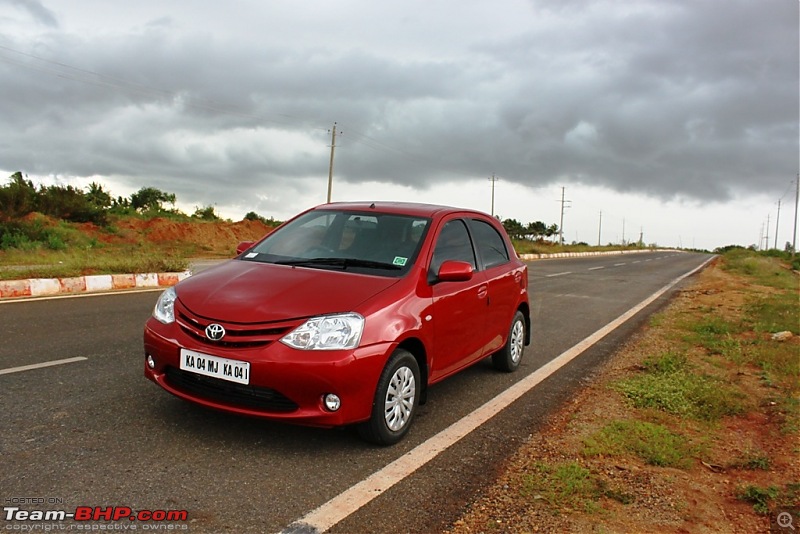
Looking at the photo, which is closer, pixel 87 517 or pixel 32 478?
pixel 87 517

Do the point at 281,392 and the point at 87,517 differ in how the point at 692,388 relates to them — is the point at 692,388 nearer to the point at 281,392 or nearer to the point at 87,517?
the point at 281,392

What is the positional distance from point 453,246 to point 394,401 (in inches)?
63.7

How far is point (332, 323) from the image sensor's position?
12.2 ft

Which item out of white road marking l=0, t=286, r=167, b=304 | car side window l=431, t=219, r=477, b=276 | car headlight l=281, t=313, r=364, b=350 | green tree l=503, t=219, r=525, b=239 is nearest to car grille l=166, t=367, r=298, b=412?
car headlight l=281, t=313, r=364, b=350

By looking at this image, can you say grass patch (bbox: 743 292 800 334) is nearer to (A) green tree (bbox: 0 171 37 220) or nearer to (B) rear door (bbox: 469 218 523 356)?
(B) rear door (bbox: 469 218 523 356)

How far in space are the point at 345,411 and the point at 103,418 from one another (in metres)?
1.72

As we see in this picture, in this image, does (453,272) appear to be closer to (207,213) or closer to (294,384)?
(294,384)

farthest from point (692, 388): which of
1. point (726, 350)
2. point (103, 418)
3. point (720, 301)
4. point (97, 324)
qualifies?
point (720, 301)

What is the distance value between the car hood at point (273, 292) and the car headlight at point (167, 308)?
0.06 metres

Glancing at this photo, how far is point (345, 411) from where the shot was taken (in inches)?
145

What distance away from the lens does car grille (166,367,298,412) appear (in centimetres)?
366

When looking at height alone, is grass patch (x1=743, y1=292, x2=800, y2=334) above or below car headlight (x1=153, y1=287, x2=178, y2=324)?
below

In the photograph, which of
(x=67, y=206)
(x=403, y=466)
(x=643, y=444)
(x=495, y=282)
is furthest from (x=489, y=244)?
(x=67, y=206)

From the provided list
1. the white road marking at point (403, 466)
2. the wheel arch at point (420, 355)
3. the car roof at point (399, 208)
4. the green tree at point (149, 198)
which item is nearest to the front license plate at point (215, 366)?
the white road marking at point (403, 466)
